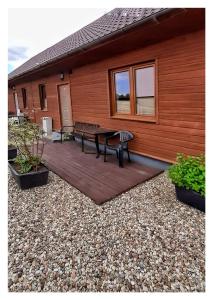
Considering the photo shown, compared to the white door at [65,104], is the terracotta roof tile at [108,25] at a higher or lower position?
higher

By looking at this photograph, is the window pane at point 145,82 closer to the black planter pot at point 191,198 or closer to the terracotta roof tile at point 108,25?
the terracotta roof tile at point 108,25

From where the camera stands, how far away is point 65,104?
8.37 m

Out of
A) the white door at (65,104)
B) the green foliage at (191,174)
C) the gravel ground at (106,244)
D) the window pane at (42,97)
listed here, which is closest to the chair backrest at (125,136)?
the gravel ground at (106,244)

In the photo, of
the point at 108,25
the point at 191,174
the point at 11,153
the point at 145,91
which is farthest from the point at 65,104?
the point at 191,174

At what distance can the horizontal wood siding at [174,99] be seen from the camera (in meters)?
3.73

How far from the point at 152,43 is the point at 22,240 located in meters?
4.03

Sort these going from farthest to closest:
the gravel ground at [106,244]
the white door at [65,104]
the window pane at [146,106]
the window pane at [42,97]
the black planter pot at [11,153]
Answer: the window pane at [42,97], the white door at [65,104], the black planter pot at [11,153], the window pane at [146,106], the gravel ground at [106,244]

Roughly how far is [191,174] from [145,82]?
101 inches

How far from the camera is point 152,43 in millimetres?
4305

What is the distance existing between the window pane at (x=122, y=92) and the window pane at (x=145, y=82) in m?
0.34

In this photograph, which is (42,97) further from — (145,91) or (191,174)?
(191,174)

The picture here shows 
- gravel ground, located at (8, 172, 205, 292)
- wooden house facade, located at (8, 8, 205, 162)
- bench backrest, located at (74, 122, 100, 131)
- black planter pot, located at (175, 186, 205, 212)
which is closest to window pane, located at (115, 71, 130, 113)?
wooden house facade, located at (8, 8, 205, 162)
